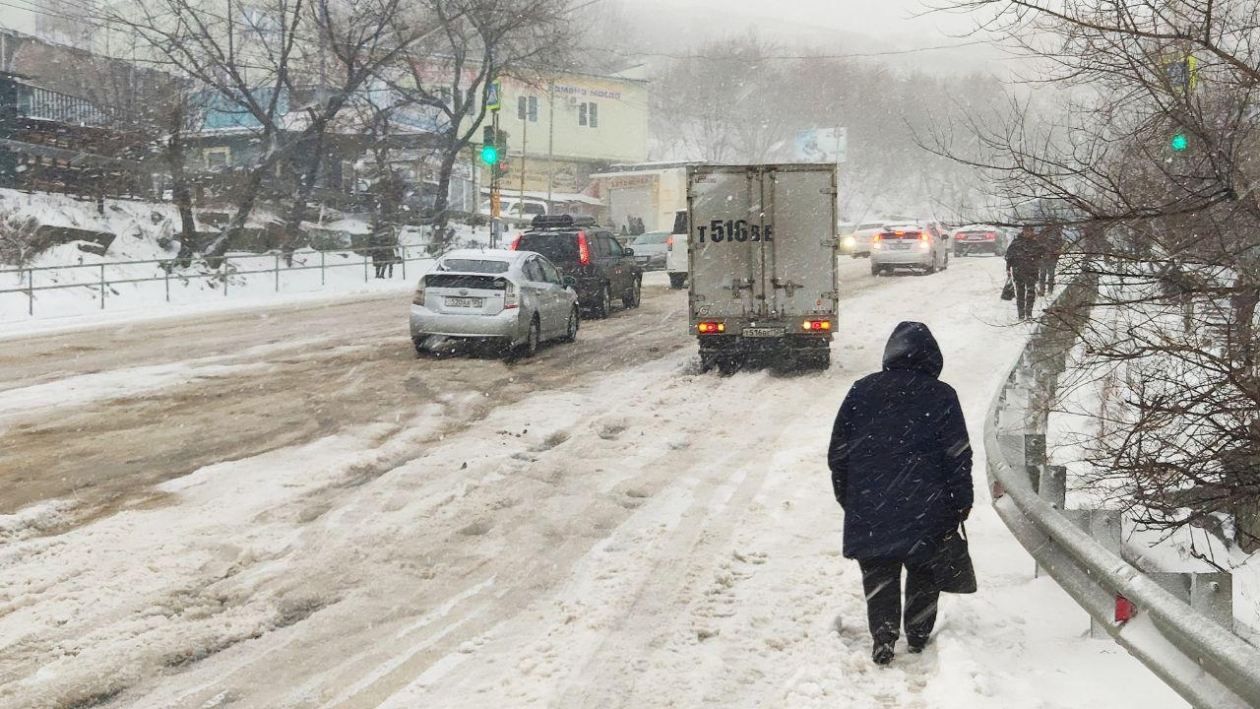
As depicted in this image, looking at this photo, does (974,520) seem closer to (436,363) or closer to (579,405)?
(579,405)

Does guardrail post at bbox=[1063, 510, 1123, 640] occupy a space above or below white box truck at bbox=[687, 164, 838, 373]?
below

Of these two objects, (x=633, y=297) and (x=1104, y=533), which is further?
(x=633, y=297)

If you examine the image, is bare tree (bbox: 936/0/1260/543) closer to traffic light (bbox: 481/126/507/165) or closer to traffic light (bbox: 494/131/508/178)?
traffic light (bbox: 481/126/507/165)

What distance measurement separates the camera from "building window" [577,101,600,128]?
69000 mm

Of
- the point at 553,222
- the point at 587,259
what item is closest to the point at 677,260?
the point at 553,222

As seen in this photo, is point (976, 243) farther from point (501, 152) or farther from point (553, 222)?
point (553, 222)

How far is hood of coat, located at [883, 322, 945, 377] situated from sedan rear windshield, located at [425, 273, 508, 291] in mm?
11351

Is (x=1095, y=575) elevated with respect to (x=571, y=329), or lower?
lower

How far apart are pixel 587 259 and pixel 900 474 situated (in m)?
17.7

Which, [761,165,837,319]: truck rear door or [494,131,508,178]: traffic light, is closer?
[761,165,837,319]: truck rear door

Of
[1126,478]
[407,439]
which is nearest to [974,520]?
[1126,478]

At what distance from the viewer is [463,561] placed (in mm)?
7184

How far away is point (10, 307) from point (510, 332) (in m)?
13.0

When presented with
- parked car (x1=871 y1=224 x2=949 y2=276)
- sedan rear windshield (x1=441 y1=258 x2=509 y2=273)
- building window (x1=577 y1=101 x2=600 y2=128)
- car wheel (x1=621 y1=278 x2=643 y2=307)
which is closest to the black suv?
car wheel (x1=621 y1=278 x2=643 y2=307)
